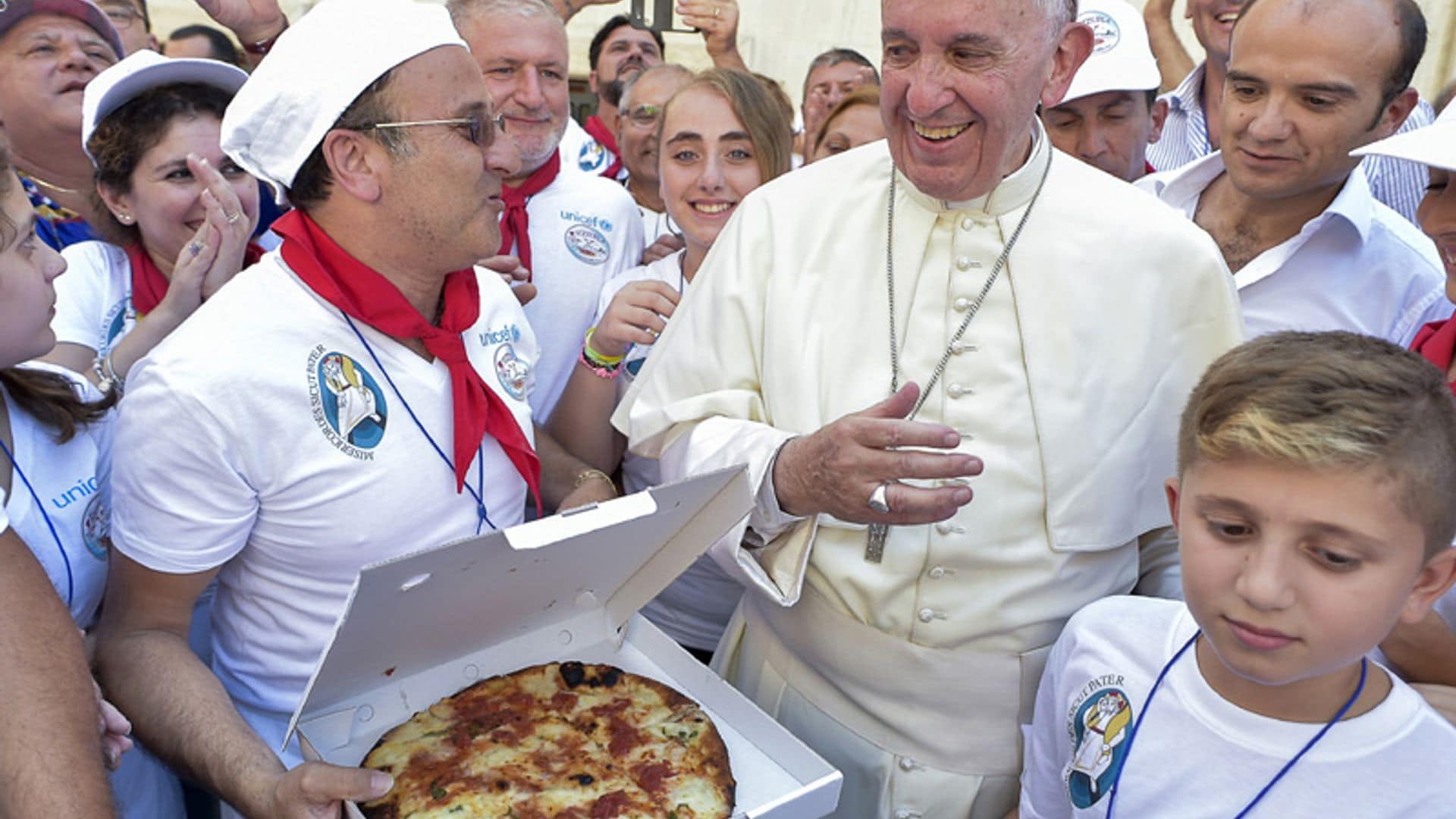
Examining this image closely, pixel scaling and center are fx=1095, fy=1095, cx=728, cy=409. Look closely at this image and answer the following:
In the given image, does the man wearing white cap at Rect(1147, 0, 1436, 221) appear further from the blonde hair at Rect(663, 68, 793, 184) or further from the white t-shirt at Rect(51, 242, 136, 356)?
the white t-shirt at Rect(51, 242, 136, 356)

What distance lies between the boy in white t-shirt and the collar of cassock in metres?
0.66

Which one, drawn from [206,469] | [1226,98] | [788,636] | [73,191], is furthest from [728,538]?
[73,191]

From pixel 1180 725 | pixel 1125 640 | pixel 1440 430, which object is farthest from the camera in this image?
pixel 1125 640

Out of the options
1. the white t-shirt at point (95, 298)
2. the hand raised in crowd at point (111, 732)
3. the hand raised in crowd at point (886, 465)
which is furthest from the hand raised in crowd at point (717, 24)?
the hand raised in crowd at point (111, 732)

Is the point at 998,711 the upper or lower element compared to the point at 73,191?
lower

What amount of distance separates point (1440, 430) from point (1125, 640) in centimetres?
59

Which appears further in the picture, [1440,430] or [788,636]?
[788,636]

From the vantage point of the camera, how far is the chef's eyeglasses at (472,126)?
232 cm

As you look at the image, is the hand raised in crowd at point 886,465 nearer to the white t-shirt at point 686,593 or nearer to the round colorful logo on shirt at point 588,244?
the white t-shirt at point 686,593

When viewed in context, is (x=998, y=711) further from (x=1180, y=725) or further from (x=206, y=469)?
(x=206, y=469)

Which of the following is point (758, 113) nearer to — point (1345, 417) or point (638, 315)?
point (638, 315)

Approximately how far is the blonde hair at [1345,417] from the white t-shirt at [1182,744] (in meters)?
0.31

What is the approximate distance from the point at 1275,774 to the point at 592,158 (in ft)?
15.4

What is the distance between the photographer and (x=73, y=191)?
350 cm
